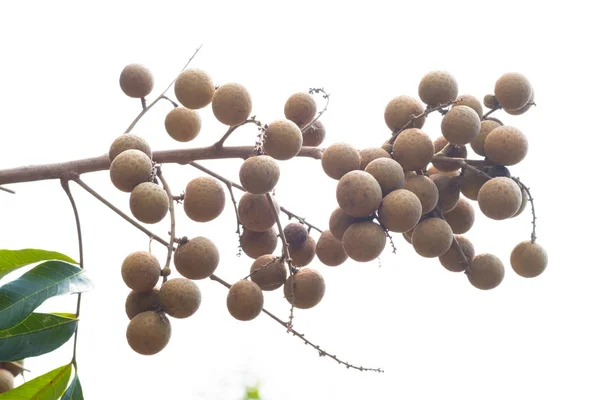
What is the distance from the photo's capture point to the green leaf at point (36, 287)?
36.0 inches

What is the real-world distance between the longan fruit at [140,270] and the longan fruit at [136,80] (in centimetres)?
35

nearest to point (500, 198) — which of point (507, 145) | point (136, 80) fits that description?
point (507, 145)

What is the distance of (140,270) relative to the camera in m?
1.06

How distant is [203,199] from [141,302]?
19 cm

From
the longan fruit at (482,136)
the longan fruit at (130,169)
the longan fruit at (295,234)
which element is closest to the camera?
the longan fruit at (130,169)

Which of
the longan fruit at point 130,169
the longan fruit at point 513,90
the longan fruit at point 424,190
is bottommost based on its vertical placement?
the longan fruit at point 130,169

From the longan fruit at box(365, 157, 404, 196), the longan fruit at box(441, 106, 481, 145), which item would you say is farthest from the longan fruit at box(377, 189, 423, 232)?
the longan fruit at box(441, 106, 481, 145)

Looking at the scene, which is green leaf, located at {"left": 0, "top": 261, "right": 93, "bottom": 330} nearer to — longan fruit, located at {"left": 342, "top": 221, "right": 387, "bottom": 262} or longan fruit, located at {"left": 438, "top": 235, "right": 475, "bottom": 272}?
longan fruit, located at {"left": 342, "top": 221, "right": 387, "bottom": 262}

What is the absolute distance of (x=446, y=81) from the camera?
114cm

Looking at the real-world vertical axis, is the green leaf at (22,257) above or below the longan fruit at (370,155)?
below

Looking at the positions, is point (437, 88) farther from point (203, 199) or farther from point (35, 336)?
point (35, 336)

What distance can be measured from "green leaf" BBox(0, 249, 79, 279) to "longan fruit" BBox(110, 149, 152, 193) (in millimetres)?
161

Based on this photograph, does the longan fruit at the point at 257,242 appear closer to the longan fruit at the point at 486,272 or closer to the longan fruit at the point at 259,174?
the longan fruit at the point at 259,174

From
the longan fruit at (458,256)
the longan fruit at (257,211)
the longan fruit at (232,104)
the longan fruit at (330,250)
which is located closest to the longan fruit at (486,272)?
the longan fruit at (458,256)
